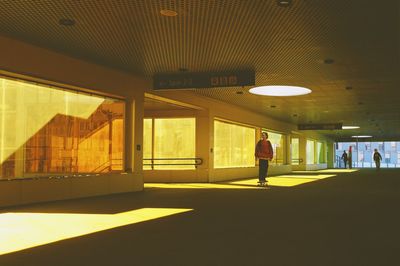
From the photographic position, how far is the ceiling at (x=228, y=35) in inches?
311

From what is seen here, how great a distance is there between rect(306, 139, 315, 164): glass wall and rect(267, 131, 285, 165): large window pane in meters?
8.99

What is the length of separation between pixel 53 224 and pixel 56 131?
5677mm

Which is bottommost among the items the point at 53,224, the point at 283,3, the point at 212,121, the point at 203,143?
the point at 53,224

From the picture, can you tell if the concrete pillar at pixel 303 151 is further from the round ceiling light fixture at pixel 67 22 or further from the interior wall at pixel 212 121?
the round ceiling light fixture at pixel 67 22

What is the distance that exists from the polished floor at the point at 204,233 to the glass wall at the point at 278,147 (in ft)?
66.0

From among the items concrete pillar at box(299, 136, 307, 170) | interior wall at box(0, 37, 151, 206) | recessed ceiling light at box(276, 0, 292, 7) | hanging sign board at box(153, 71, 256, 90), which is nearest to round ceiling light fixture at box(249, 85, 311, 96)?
hanging sign board at box(153, 71, 256, 90)

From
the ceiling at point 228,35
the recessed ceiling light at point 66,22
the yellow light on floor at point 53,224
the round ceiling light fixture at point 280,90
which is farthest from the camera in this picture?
the round ceiling light fixture at point 280,90

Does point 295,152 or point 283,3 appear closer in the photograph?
point 283,3

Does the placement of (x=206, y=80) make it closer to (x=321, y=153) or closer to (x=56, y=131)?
(x=56, y=131)

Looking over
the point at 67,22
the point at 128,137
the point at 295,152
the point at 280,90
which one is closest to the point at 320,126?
the point at 295,152

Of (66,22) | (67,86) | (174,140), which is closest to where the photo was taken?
(66,22)

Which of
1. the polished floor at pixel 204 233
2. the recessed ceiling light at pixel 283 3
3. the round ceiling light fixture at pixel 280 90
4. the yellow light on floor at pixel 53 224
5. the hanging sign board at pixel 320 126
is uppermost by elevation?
the round ceiling light fixture at pixel 280 90

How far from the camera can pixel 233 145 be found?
77.6ft

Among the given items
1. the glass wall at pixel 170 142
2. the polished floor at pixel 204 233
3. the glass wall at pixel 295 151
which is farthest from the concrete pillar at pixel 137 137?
the glass wall at pixel 295 151
